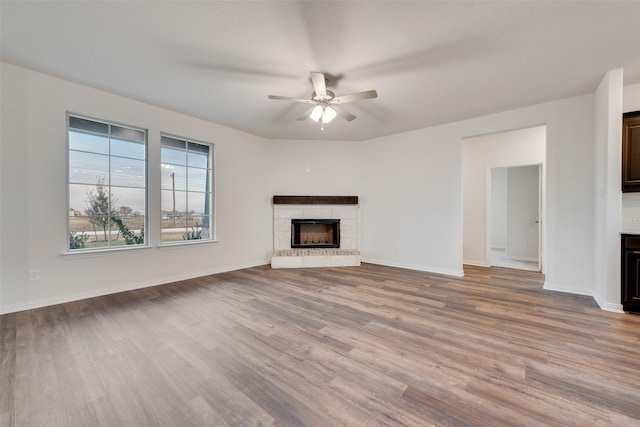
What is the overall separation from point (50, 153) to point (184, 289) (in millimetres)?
2342

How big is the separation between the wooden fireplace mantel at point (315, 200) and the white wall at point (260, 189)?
23 cm

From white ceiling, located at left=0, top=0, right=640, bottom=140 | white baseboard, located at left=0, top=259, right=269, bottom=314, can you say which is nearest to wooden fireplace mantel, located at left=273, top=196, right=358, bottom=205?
white baseboard, located at left=0, top=259, right=269, bottom=314

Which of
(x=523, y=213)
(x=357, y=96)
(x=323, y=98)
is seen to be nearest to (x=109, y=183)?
(x=323, y=98)

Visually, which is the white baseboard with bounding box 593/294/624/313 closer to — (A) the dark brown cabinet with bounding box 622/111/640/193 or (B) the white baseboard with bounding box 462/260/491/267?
(A) the dark brown cabinet with bounding box 622/111/640/193

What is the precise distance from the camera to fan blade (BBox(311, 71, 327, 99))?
2525mm

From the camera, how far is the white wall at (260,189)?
2.87 m

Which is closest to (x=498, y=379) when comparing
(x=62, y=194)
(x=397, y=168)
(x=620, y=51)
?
(x=620, y=51)

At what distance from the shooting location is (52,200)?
3047 millimetres

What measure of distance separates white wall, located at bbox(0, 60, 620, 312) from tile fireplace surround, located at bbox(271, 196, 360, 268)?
222 millimetres

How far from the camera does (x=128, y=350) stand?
81.2 inches

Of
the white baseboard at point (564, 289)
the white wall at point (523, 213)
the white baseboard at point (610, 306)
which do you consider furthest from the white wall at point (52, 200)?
the white wall at point (523, 213)

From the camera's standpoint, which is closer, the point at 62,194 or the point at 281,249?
the point at 62,194

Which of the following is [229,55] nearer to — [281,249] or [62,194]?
[62,194]

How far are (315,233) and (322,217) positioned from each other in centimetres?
41
